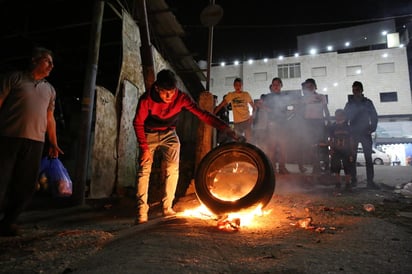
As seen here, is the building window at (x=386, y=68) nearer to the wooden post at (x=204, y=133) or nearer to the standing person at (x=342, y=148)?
the standing person at (x=342, y=148)

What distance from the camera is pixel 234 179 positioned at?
4.61m

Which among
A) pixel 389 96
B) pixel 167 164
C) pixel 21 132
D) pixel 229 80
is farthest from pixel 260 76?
pixel 21 132

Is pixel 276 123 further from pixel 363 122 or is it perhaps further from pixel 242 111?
pixel 363 122

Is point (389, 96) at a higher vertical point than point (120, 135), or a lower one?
higher

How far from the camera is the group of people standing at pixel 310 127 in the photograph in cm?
574

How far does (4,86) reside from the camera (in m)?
2.87

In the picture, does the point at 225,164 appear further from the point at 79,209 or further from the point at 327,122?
the point at 327,122

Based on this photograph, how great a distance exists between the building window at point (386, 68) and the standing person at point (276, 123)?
29030 mm

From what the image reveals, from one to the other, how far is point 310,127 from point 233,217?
3750 millimetres

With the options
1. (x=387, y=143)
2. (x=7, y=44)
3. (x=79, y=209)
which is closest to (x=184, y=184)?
(x=79, y=209)

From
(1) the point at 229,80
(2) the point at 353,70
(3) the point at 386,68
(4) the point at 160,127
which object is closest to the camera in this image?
(4) the point at 160,127

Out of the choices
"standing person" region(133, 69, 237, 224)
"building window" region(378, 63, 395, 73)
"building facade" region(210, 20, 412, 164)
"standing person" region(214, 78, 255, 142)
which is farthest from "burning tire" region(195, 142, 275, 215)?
"building window" region(378, 63, 395, 73)

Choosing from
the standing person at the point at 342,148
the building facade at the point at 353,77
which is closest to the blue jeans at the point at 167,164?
the standing person at the point at 342,148

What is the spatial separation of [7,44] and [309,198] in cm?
963
